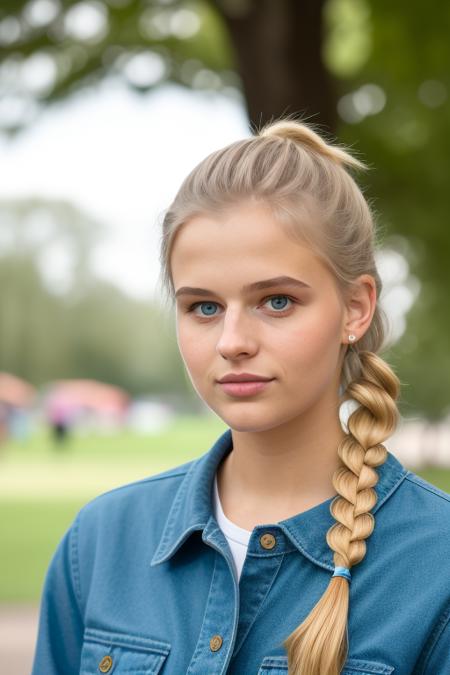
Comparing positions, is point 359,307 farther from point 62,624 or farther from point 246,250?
point 62,624

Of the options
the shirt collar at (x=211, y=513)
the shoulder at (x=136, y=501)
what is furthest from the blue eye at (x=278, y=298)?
the shoulder at (x=136, y=501)

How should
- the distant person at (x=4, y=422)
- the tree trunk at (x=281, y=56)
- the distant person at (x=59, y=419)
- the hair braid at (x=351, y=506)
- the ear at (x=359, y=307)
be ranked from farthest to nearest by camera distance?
the distant person at (x=59, y=419) → the distant person at (x=4, y=422) → the tree trunk at (x=281, y=56) → the ear at (x=359, y=307) → the hair braid at (x=351, y=506)

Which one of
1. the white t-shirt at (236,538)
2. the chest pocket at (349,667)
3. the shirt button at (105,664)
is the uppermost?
the white t-shirt at (236,538)

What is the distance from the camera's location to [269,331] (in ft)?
6.45

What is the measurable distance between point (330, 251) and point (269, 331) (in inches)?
7.7

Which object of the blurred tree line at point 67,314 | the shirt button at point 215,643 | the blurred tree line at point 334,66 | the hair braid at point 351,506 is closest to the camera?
the hair braid at point 351,506

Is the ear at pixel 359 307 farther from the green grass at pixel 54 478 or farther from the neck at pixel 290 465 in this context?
the green grass at pixel 54 478

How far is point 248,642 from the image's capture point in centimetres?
201

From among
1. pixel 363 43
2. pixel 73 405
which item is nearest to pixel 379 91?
pixel 363 43

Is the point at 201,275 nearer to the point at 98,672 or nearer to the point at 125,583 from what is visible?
the point at 125,583

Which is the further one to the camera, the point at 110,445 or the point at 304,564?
the point at 110,445

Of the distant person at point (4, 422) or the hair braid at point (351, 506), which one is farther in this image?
the distant person at point (4, 422)

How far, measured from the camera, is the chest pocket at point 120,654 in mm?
2061

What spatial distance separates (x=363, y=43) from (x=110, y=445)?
30.8 metres
